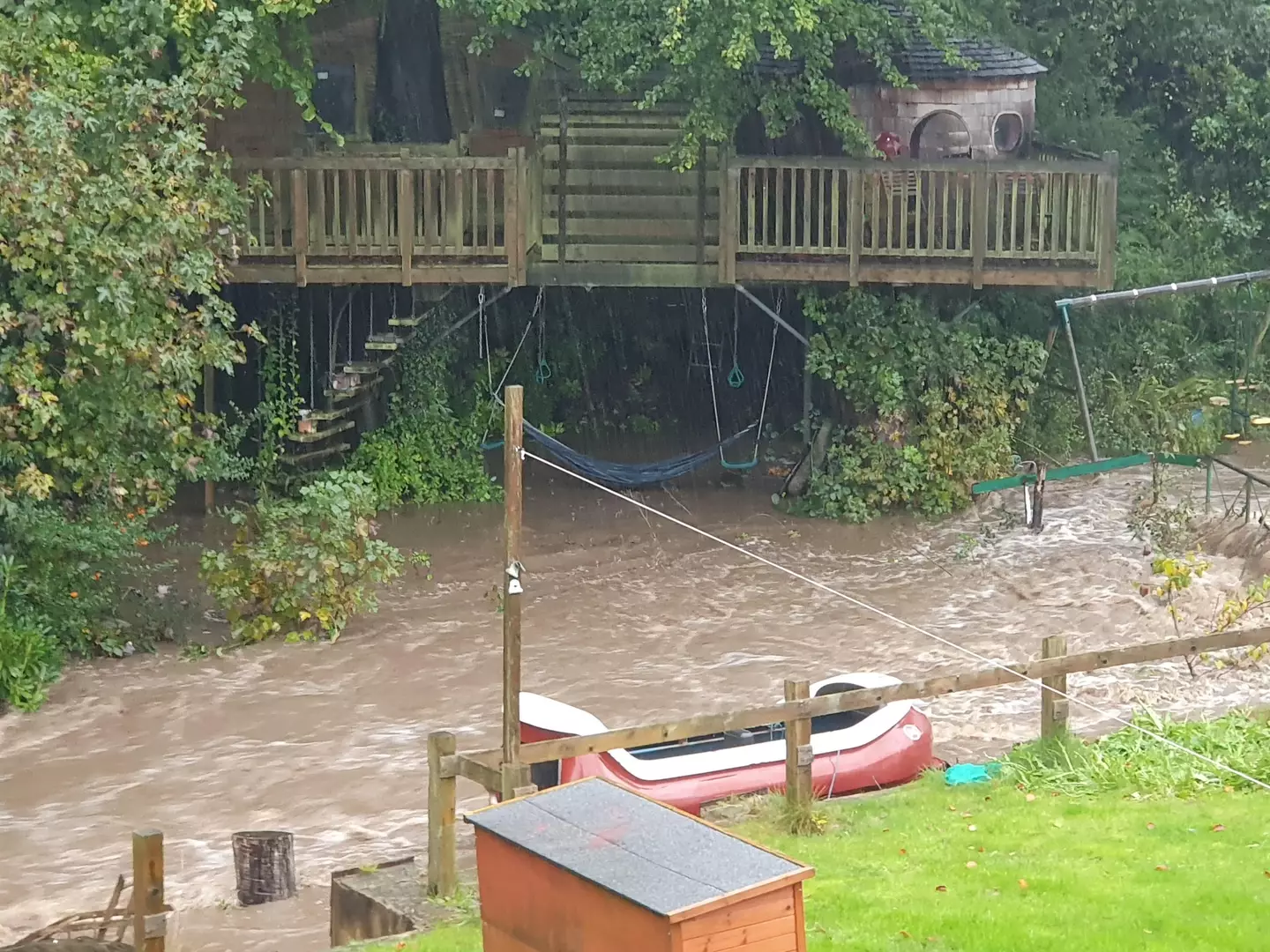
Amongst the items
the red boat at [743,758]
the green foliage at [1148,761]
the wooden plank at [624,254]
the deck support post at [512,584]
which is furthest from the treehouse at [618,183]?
the deck support post at [512,584]

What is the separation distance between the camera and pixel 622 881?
570cm

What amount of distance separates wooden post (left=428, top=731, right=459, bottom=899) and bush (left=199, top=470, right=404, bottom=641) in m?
6.79

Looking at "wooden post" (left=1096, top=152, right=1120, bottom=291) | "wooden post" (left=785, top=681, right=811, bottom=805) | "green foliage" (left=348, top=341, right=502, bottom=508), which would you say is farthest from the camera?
"green foliage" (left=348, top=341, right=502, bottom=508)

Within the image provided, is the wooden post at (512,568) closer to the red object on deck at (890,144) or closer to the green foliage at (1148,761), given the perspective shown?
the green foliage at (1148,761)

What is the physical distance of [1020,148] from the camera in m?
18.9

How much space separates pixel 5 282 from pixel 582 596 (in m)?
6.12

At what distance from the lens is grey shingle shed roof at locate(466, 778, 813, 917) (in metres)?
5.61

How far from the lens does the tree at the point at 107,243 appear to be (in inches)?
499

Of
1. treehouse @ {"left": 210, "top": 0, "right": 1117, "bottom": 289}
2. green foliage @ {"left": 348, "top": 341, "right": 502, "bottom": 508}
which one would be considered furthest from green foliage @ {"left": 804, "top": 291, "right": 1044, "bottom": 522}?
green foliage @ {"left": 348, "top": 341, "right": 502, "bottom": 508}

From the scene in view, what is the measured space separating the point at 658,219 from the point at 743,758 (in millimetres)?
8763

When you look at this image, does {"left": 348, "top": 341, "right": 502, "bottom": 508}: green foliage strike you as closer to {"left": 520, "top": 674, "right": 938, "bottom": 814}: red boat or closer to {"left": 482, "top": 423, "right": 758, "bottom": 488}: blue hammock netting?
{"left": 482, "top": 423, "right": 758, "bottom": 488}: blue hammock netting

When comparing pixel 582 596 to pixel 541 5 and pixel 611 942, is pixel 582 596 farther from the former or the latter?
pixel 611 942

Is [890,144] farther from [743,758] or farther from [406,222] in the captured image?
[743,758]

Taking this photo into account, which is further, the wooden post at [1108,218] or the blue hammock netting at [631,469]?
the blue hammock netting at [631,469]
